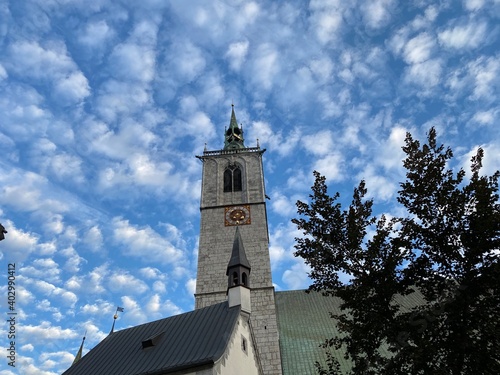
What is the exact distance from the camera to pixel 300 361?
24656mm

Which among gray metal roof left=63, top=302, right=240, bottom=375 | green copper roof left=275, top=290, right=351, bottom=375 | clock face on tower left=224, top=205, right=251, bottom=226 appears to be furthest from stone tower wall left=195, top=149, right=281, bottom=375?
gray metal roof left=63, top=302, right=240, bottom=375

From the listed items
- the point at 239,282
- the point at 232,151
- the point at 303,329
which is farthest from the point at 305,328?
the point at 232,151

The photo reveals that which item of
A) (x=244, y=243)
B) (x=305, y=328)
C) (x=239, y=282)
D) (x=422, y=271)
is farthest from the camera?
(x=244, y=243)

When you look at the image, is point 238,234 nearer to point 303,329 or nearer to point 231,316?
point 231,316

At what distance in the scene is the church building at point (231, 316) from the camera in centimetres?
1908

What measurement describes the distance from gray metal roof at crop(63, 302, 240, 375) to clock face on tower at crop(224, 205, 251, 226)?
34.3 ft

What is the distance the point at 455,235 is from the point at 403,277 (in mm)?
1580

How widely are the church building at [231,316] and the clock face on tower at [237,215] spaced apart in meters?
0.07

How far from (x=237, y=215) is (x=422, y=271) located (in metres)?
22.6

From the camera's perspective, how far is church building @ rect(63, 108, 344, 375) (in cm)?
1908

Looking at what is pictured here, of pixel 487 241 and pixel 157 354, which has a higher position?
pixel 157 354

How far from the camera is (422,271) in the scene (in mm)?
10719

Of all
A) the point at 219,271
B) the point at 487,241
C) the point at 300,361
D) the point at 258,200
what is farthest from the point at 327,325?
the point at 487,241

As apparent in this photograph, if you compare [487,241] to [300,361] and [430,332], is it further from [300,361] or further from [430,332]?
[300,361]
